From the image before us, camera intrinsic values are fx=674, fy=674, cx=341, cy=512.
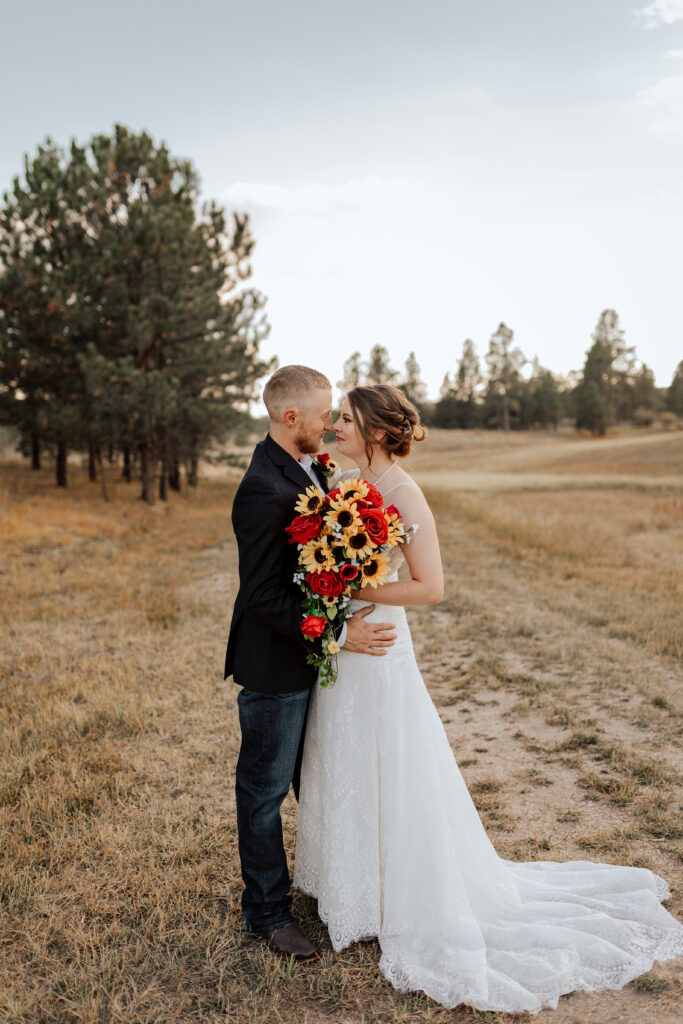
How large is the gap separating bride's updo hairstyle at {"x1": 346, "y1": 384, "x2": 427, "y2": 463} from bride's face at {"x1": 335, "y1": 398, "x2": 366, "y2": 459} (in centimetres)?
2

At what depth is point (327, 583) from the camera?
2740 millimetres

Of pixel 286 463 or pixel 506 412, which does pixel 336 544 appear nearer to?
pixel 286 463

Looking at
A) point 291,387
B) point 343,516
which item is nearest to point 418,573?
point 343,516

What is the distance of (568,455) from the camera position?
51.9 metres

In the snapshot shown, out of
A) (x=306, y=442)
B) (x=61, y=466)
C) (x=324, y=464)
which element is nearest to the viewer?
(x=306, y=442)

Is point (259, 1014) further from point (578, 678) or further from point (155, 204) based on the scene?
point (155, 204)

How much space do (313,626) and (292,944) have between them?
1635mm

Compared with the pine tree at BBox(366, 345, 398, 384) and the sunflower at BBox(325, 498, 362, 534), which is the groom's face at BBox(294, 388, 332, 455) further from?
the pine tree at BBox(366, 345, 398, 384)

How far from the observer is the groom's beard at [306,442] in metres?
3.02

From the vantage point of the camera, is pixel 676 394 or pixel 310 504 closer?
pixel 310 504

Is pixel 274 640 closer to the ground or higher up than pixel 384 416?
closer to the ground

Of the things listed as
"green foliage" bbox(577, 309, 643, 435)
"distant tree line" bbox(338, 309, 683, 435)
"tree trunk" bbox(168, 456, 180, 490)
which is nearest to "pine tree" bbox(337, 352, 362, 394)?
"distant tree line" bbox(338, 309, 683, 435)

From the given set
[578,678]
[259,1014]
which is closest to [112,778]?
[259,1014]

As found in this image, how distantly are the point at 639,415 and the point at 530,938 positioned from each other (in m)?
82.6
